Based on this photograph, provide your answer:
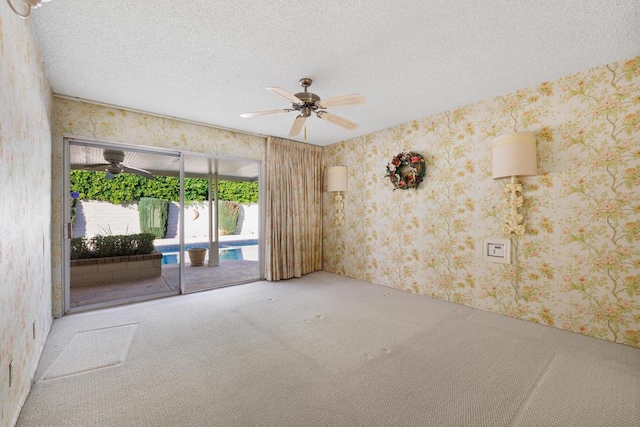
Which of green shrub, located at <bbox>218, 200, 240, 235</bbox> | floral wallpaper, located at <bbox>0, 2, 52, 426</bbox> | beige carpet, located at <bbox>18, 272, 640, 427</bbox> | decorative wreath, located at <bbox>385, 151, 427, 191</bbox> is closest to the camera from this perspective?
floral wallpaper, located at <bbox>0, 2, 52, 426</bbox>

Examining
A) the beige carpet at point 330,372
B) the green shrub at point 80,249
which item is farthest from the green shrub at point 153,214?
the beige carpet at point 330,372

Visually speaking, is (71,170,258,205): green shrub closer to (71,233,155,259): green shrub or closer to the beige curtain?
(71,233,155,259): green shrub

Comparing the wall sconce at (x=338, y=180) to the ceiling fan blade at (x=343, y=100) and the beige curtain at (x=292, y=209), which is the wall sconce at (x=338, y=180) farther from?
the ceiling fan blade at (x=343, y=100)

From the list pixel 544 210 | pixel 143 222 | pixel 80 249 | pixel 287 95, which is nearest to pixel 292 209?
pixel 287 95

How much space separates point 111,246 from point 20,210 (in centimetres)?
371

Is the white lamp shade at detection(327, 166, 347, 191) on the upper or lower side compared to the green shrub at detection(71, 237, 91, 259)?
upper

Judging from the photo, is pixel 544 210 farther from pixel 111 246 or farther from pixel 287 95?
pixel 111 246

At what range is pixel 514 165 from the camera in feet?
8.48

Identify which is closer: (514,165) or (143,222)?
(514,165)

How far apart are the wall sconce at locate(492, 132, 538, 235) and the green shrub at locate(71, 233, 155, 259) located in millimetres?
5576

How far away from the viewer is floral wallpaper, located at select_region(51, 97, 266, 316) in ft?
9.62

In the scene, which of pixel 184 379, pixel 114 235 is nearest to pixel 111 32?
pixel 184 379

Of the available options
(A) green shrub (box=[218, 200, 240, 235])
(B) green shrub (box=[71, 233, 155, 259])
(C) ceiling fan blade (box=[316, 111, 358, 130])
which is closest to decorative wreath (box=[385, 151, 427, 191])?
(C) ceiling fan blade (box=[316, 111, 358, 130])

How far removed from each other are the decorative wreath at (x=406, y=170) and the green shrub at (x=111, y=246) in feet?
14.7
